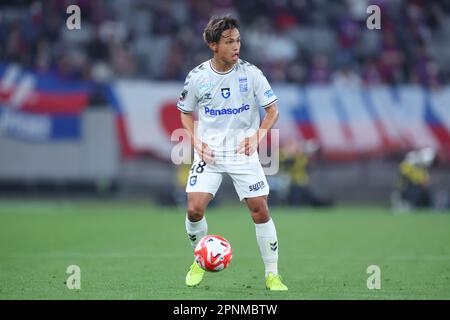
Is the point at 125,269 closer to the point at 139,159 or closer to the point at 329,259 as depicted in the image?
the point at 329,259

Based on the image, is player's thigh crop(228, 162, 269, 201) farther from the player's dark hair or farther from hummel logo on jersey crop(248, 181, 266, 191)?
the player's dark hair

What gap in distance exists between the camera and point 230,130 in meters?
9.10

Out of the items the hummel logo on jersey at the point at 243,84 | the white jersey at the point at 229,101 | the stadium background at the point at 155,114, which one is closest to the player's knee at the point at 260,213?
the white jersey at the point at 229,101

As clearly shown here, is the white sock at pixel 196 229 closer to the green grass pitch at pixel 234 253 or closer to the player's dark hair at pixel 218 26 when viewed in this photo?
the green grass pitch at pixel 234 253

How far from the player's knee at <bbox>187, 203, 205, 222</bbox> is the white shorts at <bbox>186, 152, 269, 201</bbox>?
154mm

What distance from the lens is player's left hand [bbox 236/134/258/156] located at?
901cm

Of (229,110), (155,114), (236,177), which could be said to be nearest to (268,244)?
(236,177)

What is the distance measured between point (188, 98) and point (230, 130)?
0.56 meters

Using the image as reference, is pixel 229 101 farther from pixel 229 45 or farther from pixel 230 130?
pixel 229 45

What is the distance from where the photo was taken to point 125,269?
1054 cm

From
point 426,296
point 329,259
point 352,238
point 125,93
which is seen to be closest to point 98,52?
point 125,93

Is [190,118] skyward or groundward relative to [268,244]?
skyward

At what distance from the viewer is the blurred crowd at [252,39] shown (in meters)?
24.0

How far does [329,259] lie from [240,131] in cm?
325
